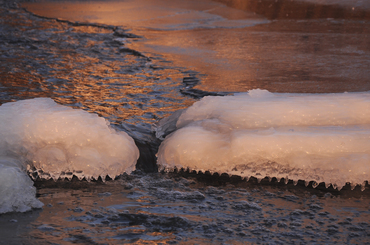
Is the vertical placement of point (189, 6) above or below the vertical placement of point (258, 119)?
above

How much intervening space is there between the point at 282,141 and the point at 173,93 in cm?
200

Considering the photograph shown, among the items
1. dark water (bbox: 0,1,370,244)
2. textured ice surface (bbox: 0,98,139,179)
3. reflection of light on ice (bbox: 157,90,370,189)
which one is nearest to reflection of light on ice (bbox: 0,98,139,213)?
textured ice surface (bbox: 0,98,139,179)

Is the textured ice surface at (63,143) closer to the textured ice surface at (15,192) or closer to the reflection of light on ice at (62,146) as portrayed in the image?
the reflection of light on ice at (62,146)

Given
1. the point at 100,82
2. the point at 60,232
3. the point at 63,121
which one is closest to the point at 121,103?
the point at 100,82

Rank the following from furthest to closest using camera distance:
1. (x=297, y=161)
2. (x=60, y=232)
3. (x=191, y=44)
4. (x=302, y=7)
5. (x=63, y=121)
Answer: (x=302, y=7), (x=191, y=44), (x=63, y=121), (x=297, y=161), (x=60, y=232)

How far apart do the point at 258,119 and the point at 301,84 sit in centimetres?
183

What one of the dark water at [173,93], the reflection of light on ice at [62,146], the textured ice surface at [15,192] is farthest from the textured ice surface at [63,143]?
the textured ice surface at [15,192]

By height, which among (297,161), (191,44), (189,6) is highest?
(189,6)

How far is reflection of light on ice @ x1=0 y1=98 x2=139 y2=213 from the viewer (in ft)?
9.11

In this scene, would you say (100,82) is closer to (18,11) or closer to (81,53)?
(81,53)

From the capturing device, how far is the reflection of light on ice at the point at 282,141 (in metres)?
2.75

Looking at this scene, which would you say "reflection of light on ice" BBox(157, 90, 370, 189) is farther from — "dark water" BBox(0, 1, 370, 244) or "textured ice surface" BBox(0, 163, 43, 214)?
"textured ice surface" BBox(0, 163, 43, 214)

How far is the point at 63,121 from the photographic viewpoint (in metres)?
2.96

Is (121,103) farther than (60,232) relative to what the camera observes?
Yes
